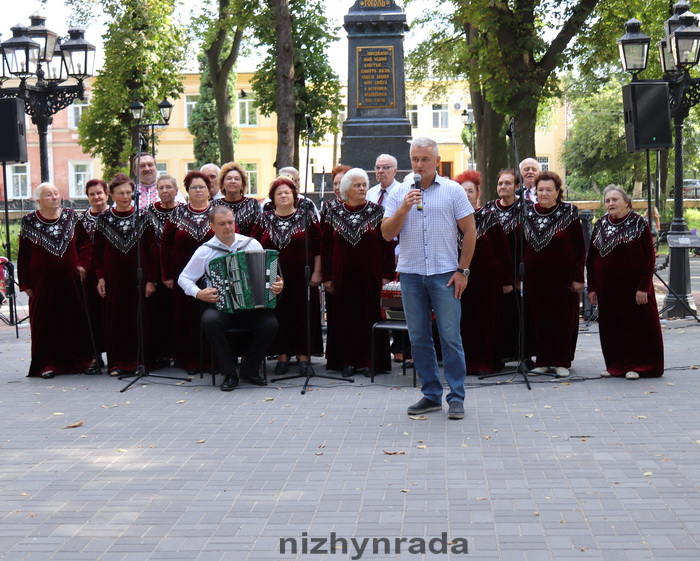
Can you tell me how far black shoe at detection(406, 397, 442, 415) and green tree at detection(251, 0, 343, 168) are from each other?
2321 cm

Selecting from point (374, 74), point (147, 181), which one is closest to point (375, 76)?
point (374, 74)

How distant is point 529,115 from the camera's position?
23516 millimetres

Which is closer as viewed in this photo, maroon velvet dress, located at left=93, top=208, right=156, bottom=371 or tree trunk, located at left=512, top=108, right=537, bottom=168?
maroon velvet dress, located at left=93, top=208, right=156, bottom=371

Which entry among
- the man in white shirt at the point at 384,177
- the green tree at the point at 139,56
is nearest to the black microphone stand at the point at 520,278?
the man in white shirt at the point at 384,177

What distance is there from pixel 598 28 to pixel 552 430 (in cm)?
1962

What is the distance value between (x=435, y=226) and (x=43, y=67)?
10.7 metres

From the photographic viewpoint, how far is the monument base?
18.2 metres

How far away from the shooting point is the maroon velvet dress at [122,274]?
36.0 ft

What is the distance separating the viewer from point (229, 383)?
32.9 ft

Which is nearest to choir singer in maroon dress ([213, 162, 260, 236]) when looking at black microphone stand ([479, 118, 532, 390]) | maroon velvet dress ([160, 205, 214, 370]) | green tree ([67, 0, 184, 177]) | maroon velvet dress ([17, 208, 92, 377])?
maroon velvet dress ([160, 205, 214, 370])

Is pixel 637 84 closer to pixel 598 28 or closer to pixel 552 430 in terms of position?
pixel 552 430

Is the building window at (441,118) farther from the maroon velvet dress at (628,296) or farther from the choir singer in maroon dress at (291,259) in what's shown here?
the maroon velvet dress at (628,296)

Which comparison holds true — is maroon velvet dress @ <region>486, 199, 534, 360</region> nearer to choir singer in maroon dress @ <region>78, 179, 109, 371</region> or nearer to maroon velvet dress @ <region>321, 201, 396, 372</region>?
maroon velvet dress @ <region>321, 201, 396, 372</region>

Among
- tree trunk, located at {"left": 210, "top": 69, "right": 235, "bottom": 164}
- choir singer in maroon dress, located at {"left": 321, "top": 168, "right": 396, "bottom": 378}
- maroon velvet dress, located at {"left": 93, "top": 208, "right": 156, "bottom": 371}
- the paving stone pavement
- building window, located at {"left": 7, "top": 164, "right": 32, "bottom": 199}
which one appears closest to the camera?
the paving stone pavement
